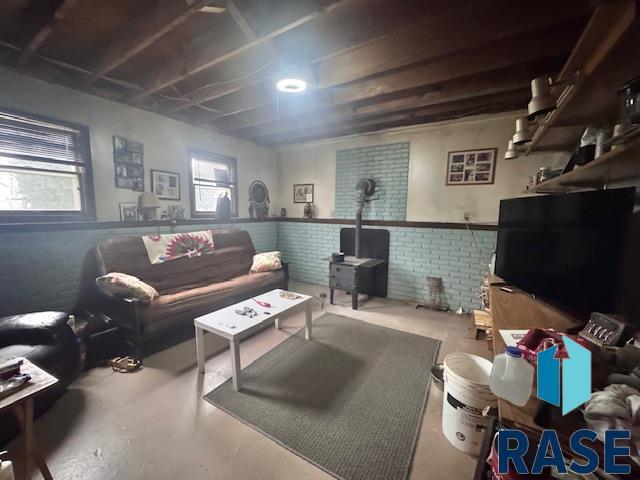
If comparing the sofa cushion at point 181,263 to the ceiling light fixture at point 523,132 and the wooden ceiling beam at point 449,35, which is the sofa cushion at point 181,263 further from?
the ceiling light fixture at point 523,132

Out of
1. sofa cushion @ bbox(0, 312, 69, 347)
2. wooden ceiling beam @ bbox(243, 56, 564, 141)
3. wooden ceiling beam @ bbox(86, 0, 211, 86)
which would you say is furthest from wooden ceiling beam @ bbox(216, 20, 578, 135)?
sofa cushion @ bbox(0, 312, 69, 347)

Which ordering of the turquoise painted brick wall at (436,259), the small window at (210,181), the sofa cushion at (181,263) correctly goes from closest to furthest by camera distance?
1. the sofa cushion at (181,263)
2. the turquoise painted brick wall at (436,259)
3. the small window at (210,181)

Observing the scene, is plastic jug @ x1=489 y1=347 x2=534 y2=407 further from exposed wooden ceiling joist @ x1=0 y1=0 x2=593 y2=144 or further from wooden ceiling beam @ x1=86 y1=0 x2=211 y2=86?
wooden ceiling beam @ x1=86 y1=0 x2=211 y2=86

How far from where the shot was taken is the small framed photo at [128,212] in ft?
9.39

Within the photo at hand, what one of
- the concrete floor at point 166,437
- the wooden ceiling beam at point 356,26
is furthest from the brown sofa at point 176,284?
the wooden ceiling beam at point 356,26

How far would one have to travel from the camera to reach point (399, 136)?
3619 mm

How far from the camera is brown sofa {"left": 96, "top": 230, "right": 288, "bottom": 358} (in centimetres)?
217

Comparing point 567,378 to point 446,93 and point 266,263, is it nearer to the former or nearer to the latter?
point 446,93

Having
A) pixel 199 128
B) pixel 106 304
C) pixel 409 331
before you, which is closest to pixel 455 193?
pixel 409 331

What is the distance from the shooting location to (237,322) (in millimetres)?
2033

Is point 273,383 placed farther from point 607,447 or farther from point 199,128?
point 199,128

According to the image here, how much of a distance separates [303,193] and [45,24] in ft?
10.8

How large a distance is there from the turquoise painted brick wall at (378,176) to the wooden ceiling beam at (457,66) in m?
1.17

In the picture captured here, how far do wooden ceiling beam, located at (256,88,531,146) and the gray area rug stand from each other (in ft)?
8.33
